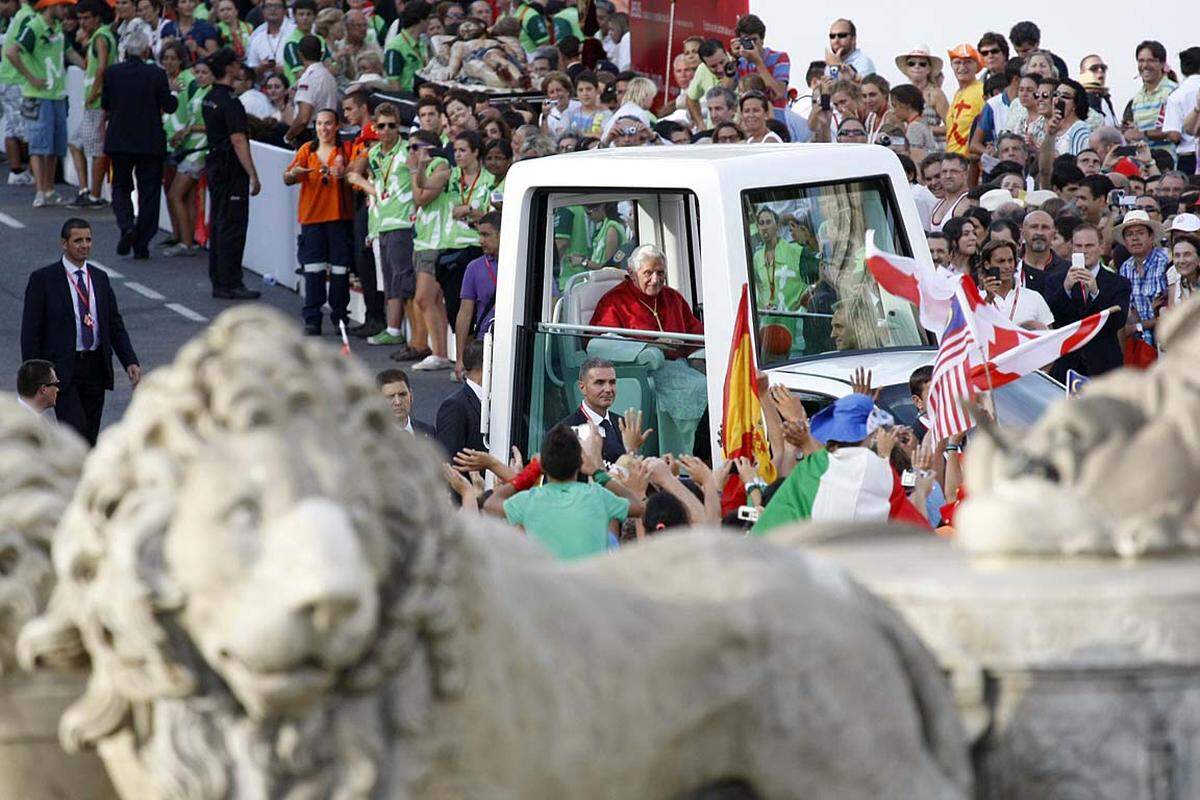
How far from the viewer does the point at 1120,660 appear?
3.20 meters

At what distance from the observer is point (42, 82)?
25.1 meters

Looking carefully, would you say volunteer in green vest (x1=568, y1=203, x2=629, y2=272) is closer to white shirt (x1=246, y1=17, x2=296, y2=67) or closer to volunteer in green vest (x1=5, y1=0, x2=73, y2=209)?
white shirt (x1=246, y1=17, x2=296, y2=67)

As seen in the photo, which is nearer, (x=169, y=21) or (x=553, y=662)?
(x=553, y=662)

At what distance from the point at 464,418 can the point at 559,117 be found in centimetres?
784

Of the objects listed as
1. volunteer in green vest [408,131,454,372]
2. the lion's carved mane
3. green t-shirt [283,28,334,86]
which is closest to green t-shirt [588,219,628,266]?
volunteer in green vest [408,131,454,372]

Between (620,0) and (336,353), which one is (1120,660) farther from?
(620,0)

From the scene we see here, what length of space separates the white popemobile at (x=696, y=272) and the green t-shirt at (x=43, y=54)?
43.9 feet

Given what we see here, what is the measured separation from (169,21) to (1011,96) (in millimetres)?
10036

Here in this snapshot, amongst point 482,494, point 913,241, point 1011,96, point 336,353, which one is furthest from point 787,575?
point 1011,96

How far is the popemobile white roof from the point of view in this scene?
11.9m

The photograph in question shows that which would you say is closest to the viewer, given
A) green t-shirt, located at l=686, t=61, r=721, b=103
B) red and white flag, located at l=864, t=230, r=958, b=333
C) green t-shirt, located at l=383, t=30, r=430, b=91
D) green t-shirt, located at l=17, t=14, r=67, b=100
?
red and white flag, located at l=864, t=230, r=958, b=333

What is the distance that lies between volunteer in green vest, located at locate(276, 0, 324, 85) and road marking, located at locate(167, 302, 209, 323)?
350 cm

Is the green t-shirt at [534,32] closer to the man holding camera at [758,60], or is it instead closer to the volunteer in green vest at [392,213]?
the man holding camera at [758,60]

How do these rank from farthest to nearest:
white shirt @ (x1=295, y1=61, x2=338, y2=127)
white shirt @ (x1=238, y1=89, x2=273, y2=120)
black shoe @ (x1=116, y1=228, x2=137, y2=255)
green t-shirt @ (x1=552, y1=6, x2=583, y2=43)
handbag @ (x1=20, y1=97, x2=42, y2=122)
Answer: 1. handbag @ (x1=20, y1=97, x2=42, y2=122)
2. green t-shirt @ (x1=552, y1=6, x2=583, y2=43)
3. black shoe @ (x1=116, y1=228, x2=137, y2=255)
4. white shirt @ (x1=238, y1=89, x2=273, y2=120)
5. white shirt @ (x1=295, y1=61, x2=338, y2=127)
